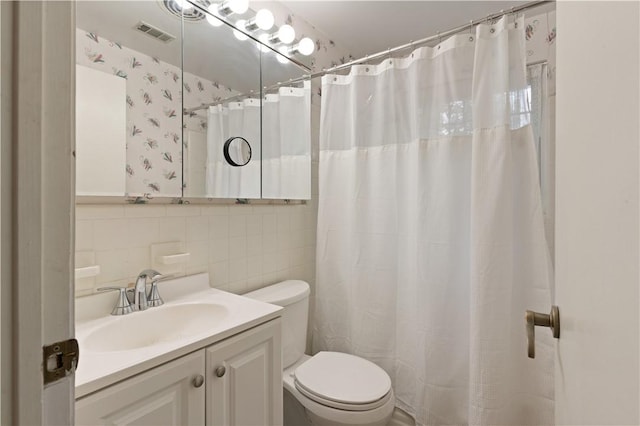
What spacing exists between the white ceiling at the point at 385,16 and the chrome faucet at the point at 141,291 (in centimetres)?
155

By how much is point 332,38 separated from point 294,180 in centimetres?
103

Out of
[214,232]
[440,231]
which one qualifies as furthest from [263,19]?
[440,231]

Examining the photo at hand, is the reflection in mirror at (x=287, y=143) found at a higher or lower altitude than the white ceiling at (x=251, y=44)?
lower

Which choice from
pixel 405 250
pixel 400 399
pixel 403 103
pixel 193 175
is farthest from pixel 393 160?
pixel 400 399

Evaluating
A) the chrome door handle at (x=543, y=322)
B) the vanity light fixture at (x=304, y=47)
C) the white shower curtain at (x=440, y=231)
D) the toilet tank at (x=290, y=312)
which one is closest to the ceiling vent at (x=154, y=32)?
the vanity light fixture at (x=304, y=47)

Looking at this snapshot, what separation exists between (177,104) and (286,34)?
2.49 feet

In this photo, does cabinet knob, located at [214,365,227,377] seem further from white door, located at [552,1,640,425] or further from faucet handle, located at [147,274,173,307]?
A: white door, located at [552,1,640,425]

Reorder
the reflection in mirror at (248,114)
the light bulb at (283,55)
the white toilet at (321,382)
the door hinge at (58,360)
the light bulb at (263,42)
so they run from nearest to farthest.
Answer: the door hinge at (58,360) < the white toilet at (321,382) < the reflection in mirror at (248,114) < the light bulb at (263,42) < the light bulb at (283,55)

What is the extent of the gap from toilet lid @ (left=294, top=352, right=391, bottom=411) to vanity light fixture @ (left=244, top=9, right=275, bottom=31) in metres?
1.62

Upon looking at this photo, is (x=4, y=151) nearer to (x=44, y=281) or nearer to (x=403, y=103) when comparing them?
(x=44, y=281)

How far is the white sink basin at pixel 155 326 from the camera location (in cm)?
94

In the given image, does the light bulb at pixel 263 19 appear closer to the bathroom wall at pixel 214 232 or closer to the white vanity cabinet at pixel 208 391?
the bathroom wall at pixel 214 232

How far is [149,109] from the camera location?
113cm

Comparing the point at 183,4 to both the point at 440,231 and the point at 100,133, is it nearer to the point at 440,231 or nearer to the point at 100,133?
the point at 100,133
